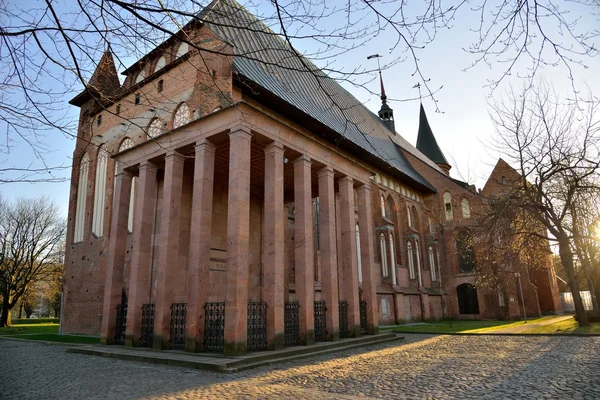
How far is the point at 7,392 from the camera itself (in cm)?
668

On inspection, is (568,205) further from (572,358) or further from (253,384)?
(253,384)

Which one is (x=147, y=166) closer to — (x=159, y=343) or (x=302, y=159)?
(x=302, y=159)

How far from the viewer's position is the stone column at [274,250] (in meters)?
11.0

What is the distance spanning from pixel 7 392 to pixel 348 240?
441 inches

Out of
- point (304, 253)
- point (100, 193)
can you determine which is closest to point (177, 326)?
point (304, 253)

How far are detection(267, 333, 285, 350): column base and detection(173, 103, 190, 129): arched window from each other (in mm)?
10914

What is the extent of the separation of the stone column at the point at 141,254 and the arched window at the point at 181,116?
14.3 feet

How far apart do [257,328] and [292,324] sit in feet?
5.92

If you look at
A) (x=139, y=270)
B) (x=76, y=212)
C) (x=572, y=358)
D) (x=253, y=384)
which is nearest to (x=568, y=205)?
(x=572, y=358)

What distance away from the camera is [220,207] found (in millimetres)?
16422

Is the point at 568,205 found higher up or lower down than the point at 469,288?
higher up

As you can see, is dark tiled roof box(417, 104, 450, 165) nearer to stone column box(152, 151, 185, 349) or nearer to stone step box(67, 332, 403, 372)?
stone step box(67, 332, 403, 372)

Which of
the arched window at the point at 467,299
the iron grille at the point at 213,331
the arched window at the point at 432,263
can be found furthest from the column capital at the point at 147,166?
the arched window at the point at 467,299

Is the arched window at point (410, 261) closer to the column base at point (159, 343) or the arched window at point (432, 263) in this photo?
the arched window at point (432, 263)
